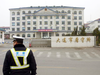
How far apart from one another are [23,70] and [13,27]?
60686 millimetres

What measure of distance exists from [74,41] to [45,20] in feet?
128

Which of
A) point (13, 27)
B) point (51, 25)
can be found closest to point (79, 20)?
point (51, 25)

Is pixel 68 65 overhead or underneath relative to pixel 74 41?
underneath

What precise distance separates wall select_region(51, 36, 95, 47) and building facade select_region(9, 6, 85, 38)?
3456 cm

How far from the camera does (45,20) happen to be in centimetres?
5741

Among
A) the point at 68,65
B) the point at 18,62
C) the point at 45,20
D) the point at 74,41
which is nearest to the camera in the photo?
the point at 18,62

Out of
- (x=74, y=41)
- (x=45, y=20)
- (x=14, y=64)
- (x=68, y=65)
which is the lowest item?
(x=68, y=65)

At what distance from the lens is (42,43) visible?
21.1 metres

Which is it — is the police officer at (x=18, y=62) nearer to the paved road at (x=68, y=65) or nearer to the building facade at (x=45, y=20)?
the paved road at (x=68, y=65)

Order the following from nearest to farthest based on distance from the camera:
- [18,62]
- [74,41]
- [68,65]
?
1. [18,62]
2. [68,65]
3. [74,41]

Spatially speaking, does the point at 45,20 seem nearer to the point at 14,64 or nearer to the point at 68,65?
the point at 68,65

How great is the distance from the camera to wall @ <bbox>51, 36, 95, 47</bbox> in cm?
1964

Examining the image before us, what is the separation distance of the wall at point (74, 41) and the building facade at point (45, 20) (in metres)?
34.6

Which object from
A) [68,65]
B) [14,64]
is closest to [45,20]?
[68,65]
